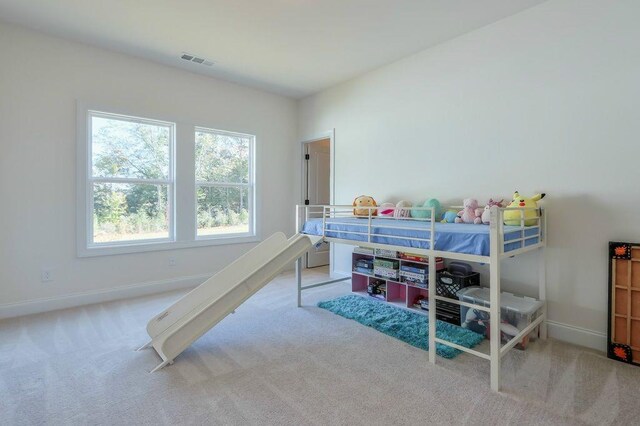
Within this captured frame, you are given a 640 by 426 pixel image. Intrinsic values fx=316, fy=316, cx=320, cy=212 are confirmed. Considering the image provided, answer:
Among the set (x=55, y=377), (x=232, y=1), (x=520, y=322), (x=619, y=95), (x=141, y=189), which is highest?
(x=232, y=1)

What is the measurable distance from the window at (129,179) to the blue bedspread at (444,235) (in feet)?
7.42

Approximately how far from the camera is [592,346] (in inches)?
92.9

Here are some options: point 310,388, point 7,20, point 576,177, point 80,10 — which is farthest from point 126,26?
point 576,177

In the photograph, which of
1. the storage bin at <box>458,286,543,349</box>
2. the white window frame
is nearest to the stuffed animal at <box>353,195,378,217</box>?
the storage bin at <box>458,286,543,349</box>

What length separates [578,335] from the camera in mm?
2420

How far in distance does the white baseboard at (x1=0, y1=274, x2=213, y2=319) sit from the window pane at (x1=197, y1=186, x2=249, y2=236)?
2.20ft

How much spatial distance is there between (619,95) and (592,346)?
72.1 inches

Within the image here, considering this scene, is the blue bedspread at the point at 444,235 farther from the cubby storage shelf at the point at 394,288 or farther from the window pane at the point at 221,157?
the window pane at the point at 221,157

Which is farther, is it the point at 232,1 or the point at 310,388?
the point at 232,1

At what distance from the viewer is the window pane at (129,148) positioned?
11.3ft

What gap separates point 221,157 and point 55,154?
1774 millimetres

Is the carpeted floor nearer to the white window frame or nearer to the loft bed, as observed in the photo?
the loft bed

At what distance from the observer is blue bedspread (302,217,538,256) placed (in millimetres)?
1928

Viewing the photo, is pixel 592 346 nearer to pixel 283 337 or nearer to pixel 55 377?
pixel 283 337
